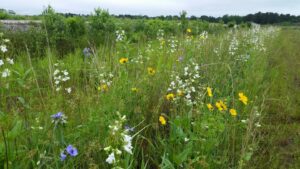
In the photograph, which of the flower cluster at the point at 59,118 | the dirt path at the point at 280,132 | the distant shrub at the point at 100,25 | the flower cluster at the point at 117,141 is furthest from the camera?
the distant shrub at the point at 100,25

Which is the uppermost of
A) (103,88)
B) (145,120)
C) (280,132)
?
(103,88)

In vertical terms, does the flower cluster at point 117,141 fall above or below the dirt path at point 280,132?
above

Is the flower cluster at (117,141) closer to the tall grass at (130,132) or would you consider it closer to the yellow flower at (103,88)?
the tall grass at (130,132)

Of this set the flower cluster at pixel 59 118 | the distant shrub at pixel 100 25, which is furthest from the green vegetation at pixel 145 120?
the distant shrub at pixel 100 25

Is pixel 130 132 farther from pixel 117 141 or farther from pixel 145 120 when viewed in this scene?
pixel 117 141

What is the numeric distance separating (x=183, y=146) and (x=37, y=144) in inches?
41.0

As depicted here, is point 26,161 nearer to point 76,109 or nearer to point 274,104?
point 76,109

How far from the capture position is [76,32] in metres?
8.31

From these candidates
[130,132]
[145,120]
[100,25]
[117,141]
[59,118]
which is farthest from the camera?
[100,25]

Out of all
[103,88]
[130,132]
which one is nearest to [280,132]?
[130,132]

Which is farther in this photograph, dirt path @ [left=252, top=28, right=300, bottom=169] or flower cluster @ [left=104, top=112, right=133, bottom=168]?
dirt path @ [left=252, top=28, right=300, bottom=169]

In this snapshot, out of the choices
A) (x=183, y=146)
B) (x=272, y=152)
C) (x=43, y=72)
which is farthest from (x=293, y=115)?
(x=43, y=72)

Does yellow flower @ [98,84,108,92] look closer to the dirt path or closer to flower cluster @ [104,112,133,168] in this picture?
flower cluster @ [104,112,133,168]

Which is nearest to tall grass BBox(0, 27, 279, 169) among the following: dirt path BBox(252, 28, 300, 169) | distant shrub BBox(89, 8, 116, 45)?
dirt path BBox(252, 28, 300, 169)
